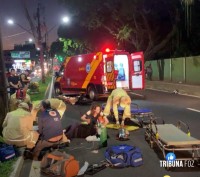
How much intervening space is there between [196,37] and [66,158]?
97.4 ft

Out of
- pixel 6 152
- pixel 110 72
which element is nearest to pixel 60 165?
pixel 6 152

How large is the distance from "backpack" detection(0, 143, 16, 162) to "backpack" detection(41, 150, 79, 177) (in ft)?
3.76

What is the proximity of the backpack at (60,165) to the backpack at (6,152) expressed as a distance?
115 centimetres

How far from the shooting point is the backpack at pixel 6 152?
7.44m

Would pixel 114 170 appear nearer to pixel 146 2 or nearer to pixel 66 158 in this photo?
pixel 66 158

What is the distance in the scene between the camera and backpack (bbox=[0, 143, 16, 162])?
293 inches

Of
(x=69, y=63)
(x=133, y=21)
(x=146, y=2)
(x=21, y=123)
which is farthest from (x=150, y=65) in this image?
(x=21, y=123)

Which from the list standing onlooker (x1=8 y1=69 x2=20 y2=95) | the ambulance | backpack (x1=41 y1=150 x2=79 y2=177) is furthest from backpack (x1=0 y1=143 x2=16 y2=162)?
the ambulance

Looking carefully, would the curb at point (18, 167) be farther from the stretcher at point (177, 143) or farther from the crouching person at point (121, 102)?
the crouching person at point (121, 102)

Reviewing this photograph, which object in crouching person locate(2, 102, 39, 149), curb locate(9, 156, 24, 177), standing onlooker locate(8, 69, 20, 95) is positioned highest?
standing onlooker locate(8, 69, 20, 95)

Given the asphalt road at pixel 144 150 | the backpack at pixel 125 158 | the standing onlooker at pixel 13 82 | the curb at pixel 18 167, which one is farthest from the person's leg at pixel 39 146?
the standing onlooker at pixel 13 82

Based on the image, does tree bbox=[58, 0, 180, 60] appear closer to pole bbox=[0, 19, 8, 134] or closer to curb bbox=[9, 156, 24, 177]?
pole bbox=[0, 19, 8, 134]

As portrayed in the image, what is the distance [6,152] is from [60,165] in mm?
1741

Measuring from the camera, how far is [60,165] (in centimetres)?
630
